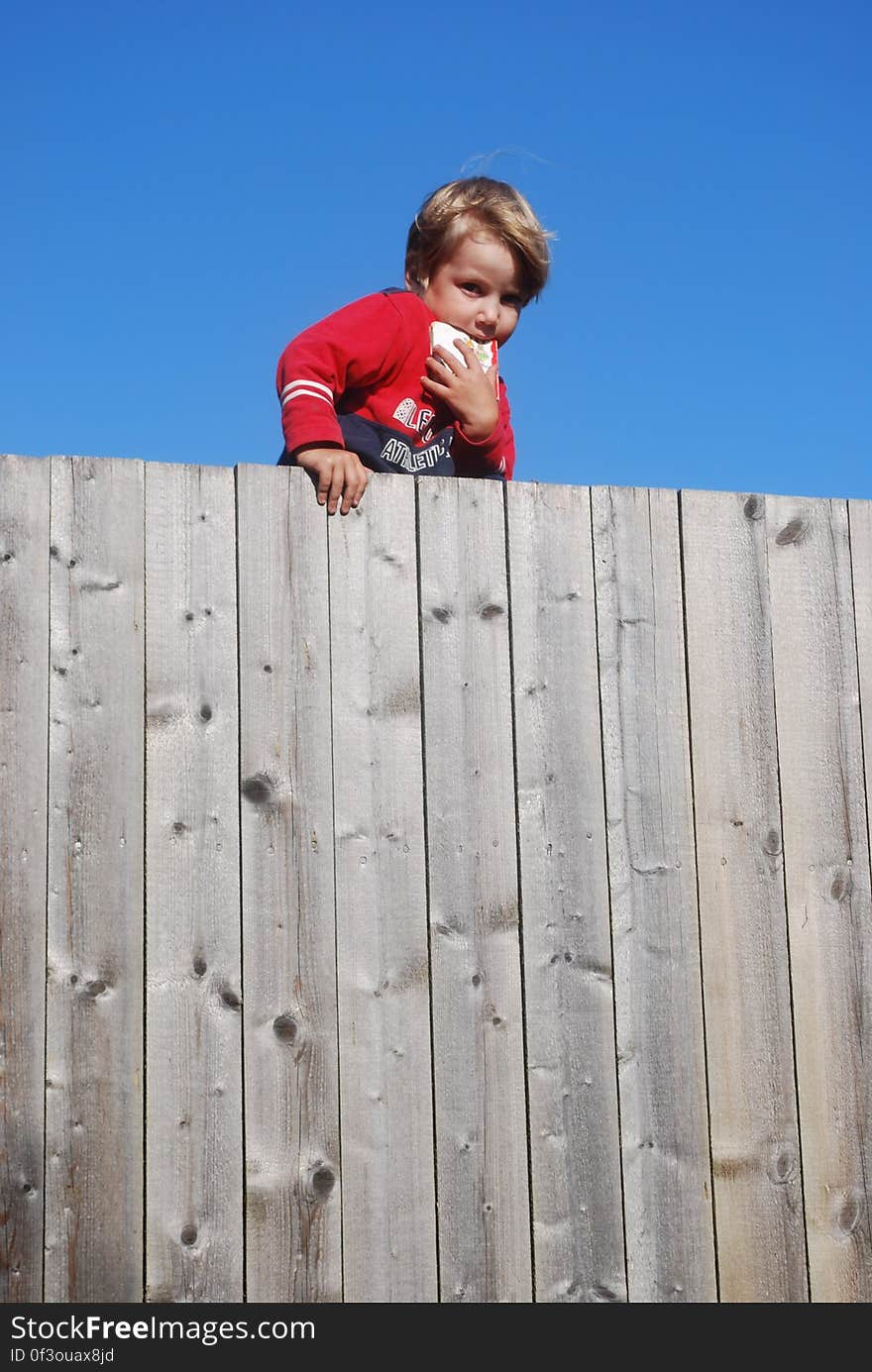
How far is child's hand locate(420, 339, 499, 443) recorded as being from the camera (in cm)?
340

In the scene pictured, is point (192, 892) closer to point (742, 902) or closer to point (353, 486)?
point (353, 486)

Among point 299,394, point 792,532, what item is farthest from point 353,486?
point 792,532

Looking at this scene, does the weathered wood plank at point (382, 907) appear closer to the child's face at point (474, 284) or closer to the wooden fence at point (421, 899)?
the wooden fence at point (421, 899)

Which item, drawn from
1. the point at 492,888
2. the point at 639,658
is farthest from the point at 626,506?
the point at 492,888

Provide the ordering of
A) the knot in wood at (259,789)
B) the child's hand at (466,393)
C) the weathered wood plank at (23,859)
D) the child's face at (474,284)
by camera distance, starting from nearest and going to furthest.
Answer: the weathered wood plank at (23,859), the knot in wood at (259,789), the child's hand at (466,393), the child's face at (474,284)

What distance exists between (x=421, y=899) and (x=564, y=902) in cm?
30

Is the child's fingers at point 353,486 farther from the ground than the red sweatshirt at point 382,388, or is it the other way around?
the red sweatshirt at point 382,388

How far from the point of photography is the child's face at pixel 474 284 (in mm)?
3574

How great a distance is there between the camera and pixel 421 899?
2.71 meters

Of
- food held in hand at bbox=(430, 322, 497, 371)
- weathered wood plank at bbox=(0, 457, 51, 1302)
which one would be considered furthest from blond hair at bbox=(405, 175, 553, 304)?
weathered wood plank at bbox=(0, 457, 51, 1302)

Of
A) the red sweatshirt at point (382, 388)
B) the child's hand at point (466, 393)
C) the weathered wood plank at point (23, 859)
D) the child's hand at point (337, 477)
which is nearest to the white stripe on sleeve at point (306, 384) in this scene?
the red sweatshirt at point (382, 388)

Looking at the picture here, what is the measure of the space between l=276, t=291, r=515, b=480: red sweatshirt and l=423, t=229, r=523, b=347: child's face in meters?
0.08

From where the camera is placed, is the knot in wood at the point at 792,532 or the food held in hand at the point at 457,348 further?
the food held in hand at the point at 457,348

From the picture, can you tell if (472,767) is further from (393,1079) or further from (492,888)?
(393,1079)
